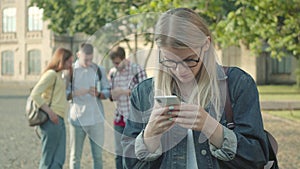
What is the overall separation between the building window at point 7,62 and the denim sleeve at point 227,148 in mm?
49554

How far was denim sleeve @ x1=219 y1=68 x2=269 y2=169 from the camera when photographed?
7.57ft

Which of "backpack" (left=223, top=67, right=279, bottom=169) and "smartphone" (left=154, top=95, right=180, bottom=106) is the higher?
"smartphone" (left=154, top=95, right=180, bottom=106)

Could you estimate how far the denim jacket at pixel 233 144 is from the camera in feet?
7.54

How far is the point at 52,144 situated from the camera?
643 centimetres

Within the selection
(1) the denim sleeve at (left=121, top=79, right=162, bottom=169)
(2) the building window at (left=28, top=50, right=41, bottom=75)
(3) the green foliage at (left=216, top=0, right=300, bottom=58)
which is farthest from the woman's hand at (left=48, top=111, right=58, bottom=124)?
(2) the building window at (left=28, top=50, right=41, bottom=75)

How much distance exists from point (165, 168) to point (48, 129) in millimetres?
4203

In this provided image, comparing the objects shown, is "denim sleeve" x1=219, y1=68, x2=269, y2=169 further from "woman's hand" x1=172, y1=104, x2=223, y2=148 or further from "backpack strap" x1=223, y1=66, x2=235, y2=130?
"woman's hand" x1=172, y1=104, x2=223, y2=148

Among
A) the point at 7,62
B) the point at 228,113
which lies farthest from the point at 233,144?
the point at 7,62

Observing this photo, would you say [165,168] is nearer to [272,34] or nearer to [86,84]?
[86,84]

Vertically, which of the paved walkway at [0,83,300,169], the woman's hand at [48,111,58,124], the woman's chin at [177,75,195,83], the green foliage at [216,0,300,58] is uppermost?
the green foliage at [216,0,300,58]

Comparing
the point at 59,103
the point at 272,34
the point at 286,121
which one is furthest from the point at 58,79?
the point at 286,121

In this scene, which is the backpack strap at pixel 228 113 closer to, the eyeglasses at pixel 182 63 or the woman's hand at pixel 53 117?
the eyeglasses at pixel 182 63

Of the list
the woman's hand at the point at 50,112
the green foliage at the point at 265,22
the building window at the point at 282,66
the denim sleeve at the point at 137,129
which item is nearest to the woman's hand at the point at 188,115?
the denim sleeve at the point at 137,129

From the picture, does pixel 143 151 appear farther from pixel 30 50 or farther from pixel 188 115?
pixel 30 50
